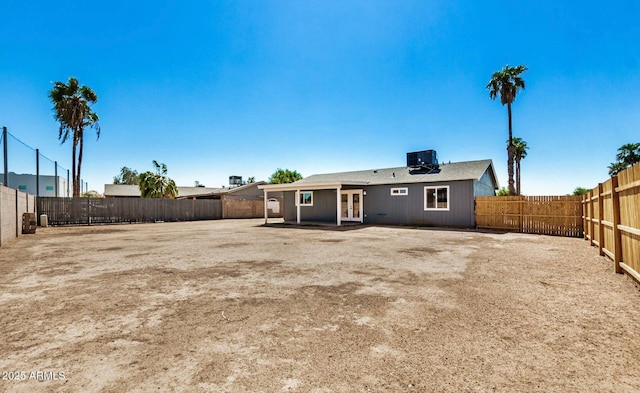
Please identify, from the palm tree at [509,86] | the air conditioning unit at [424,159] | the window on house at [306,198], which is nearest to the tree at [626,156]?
the palm tree at [509,86]

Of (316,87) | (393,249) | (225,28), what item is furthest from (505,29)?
(225,28)

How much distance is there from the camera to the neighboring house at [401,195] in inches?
603

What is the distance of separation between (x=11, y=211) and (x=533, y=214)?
22.3 metres

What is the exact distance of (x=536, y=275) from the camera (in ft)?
17.7

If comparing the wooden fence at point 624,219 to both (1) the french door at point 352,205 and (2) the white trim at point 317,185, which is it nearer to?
(2) the white trim at point 317,185

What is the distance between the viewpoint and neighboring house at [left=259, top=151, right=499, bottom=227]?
1532cm

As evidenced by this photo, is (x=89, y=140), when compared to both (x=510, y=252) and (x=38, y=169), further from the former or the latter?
(x=510, y=252)

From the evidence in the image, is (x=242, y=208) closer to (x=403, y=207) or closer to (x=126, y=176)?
(x=403, y=207)

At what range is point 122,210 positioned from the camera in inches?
825

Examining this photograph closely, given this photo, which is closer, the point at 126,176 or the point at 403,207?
the point at 403,207

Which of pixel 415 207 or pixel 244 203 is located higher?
pixel 244 203

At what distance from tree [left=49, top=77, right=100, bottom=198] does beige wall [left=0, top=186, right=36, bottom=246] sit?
31.2 feet

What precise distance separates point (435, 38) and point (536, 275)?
37.7ft

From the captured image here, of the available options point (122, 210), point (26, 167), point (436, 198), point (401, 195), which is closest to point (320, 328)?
point (436, 198)
